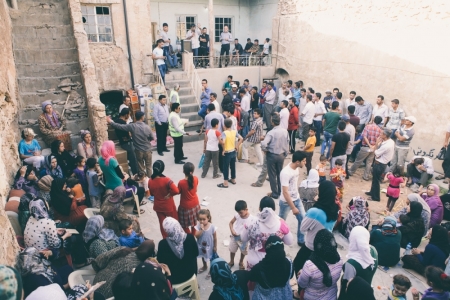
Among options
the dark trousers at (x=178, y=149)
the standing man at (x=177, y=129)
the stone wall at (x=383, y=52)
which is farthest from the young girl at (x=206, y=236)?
the stone wall at (x=383, y=52)

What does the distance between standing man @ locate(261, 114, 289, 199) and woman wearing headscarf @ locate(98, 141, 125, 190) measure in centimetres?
314

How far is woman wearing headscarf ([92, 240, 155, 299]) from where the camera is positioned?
386 centimetres

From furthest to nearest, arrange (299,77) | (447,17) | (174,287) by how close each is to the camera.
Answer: (299,77)
(447,17)
(174,287)

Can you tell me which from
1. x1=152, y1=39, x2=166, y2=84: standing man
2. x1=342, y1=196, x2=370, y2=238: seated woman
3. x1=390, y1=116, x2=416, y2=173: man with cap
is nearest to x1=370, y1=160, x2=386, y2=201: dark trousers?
x1=390, y1=116, x2=416, y2=173: man with cap

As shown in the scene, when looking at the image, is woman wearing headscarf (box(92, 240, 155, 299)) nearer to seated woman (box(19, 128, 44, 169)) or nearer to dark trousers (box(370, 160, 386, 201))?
seated woman (box(19, 128, 44, 169))

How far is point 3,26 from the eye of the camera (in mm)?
7688

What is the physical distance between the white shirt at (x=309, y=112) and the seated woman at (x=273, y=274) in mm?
7632

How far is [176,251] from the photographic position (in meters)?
4.10

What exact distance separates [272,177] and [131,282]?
14.9 feet

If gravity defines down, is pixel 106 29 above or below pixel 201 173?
above

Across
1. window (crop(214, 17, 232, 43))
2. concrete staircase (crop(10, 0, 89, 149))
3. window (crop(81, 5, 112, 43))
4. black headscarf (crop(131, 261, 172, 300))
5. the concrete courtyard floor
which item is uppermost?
window (crop(214, 17, 232, 43))

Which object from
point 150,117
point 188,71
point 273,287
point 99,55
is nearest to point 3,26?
point 99,55

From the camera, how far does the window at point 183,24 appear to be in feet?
56.7

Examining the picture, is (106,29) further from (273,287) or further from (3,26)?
(273,287)
